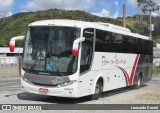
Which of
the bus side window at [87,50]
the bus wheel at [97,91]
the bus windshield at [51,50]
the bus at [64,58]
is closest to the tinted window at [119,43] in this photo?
the bus at [64,58]

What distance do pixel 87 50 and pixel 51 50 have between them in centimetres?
155

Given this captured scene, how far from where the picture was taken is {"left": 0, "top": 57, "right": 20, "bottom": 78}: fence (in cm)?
3853

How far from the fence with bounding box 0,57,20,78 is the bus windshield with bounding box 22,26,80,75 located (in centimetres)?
2307

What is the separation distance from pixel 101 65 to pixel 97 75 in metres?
0.71

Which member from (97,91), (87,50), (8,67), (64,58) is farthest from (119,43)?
(8,67)

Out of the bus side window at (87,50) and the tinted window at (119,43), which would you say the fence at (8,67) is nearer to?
the tinted window at (119,43)

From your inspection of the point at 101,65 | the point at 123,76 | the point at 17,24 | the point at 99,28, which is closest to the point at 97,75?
the point at 101,65

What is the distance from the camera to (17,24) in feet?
481

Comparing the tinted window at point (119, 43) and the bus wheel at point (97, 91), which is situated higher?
the tinted window at point (119, 43)

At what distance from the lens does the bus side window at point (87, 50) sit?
15.7 m

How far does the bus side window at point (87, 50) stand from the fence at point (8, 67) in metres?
23.3

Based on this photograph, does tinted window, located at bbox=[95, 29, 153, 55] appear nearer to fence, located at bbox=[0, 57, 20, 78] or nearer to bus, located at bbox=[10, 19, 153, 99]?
bus, located at bbox=[10, 19, 153, 99]

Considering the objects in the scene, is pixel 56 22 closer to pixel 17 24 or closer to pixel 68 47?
pixel 68 47

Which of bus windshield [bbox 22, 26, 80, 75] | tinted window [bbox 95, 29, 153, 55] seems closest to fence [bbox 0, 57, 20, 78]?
tinted window [bbox 95, 29, 153, 55]
